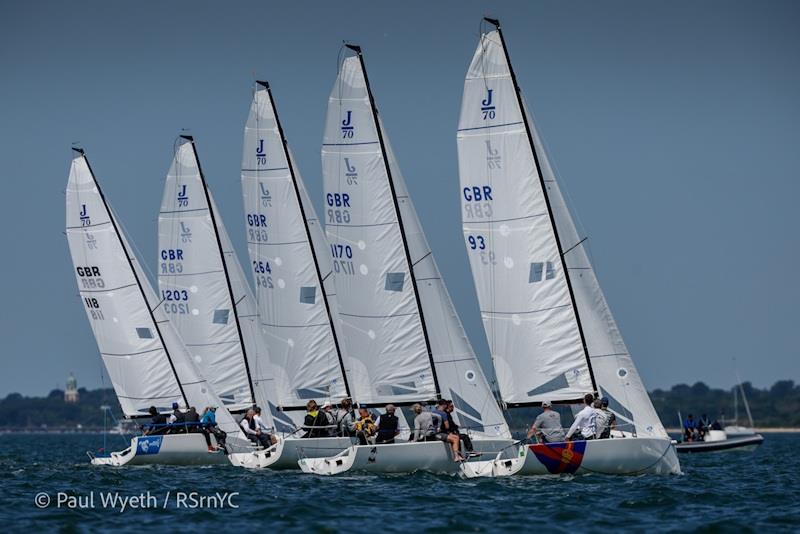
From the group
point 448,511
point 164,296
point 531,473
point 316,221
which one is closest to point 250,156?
point 316,221

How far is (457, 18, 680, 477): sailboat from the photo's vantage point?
1105 inches

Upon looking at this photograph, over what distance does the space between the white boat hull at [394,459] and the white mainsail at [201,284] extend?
10585 millimetres

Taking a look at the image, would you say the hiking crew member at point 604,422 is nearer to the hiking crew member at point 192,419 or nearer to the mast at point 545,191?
the mast at point 545,191

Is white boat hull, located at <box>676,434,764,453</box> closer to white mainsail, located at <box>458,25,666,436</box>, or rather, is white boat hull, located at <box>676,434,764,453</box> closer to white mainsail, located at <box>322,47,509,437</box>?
white mainsail, located at <box>322,47,509,437</box>

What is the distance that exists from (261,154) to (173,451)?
26.9ft

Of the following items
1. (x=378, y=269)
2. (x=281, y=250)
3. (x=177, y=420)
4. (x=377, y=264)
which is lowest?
(x=177, y=420)

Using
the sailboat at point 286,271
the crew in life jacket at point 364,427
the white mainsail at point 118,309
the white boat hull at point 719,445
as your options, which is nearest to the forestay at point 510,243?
the crew in life jacket at point 364,427

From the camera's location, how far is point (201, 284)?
40.5 m

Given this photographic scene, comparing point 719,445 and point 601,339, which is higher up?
point 719,445

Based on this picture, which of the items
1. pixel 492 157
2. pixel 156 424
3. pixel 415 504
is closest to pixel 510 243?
pixel 492 157

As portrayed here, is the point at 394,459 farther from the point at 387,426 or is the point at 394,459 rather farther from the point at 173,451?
the point at 173,451

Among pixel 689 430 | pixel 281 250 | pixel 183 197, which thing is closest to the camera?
pixel 281 250

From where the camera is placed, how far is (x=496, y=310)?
95.3ft

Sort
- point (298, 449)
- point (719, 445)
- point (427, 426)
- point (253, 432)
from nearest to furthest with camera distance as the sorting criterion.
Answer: point (427, 426), point (298, 449), point (253, 432), point (719, 445)
